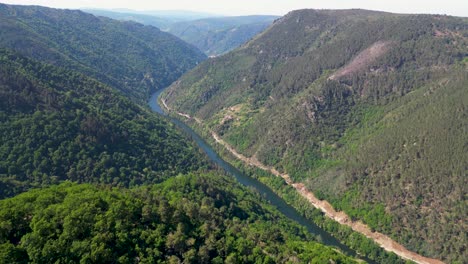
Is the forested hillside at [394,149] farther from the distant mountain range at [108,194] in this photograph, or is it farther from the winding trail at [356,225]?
the distant mountain range at [108,194]

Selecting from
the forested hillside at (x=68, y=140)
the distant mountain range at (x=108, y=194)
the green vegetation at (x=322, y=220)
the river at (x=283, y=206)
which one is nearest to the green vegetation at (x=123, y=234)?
the distant mountain range at (x=108, y=194)

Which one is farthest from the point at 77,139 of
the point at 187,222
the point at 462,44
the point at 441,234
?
the point at 462,44

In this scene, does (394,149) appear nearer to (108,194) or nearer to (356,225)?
(356,225)

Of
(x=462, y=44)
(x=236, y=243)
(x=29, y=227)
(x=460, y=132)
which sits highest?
(x=462, y=44)

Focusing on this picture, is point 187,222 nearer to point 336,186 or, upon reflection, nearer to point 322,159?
point 336,186

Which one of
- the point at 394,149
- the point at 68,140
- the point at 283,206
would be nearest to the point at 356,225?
the point at 283,206

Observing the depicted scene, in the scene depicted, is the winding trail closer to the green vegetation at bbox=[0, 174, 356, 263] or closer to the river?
the river

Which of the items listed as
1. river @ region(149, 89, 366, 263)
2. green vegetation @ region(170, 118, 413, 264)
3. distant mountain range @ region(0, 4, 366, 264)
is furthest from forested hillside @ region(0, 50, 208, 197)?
green vegetation @ region(170, 118, 413, 264)
